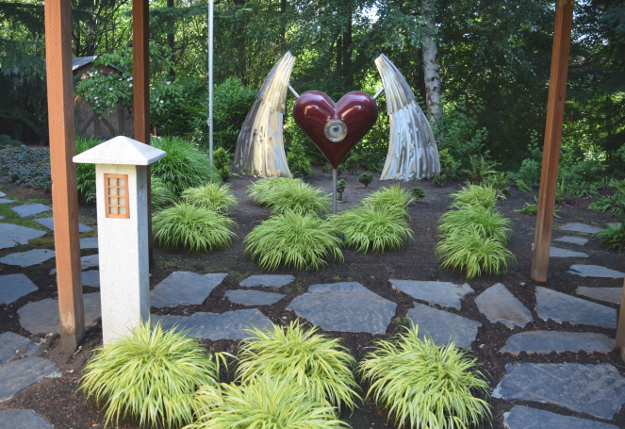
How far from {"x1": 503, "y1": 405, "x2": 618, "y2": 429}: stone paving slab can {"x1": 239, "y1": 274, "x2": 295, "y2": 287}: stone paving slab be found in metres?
1.97

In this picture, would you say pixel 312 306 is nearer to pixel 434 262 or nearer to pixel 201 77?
pixel 434 262

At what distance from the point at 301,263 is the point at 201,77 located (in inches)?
514

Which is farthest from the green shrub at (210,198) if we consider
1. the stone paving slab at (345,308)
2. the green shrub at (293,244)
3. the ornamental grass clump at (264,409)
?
the ornamental grass clump at (264,409)

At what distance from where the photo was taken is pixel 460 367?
247cm

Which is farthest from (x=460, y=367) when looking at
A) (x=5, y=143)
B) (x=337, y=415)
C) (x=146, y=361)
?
(x=5, y=143)

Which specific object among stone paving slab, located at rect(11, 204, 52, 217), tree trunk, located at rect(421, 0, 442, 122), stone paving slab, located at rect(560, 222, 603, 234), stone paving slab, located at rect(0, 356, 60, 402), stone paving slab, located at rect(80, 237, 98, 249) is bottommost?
stone paving slab, located at rect(0, 356, 60, 402)

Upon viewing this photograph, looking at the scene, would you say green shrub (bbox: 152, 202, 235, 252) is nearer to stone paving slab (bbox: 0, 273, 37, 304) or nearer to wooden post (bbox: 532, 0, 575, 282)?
stone paving slab (bbox: 0, 273, 37, 304)

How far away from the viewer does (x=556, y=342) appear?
304cm

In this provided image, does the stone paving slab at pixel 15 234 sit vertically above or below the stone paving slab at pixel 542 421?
above

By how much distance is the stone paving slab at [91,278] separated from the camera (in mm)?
3797

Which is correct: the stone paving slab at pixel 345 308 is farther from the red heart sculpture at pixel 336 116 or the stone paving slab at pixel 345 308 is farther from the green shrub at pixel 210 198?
the green shrub at pixel 210 198

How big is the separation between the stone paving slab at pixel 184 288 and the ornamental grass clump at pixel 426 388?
56.0 inches

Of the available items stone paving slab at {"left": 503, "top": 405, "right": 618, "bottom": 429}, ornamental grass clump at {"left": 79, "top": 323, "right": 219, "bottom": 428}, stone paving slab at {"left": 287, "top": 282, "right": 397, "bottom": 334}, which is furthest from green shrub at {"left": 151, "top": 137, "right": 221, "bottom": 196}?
stone paving slab at {"left": 503, "top": 405, "right": 618, "bottom": 429}

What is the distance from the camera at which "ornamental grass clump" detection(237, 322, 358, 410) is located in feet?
7.77
